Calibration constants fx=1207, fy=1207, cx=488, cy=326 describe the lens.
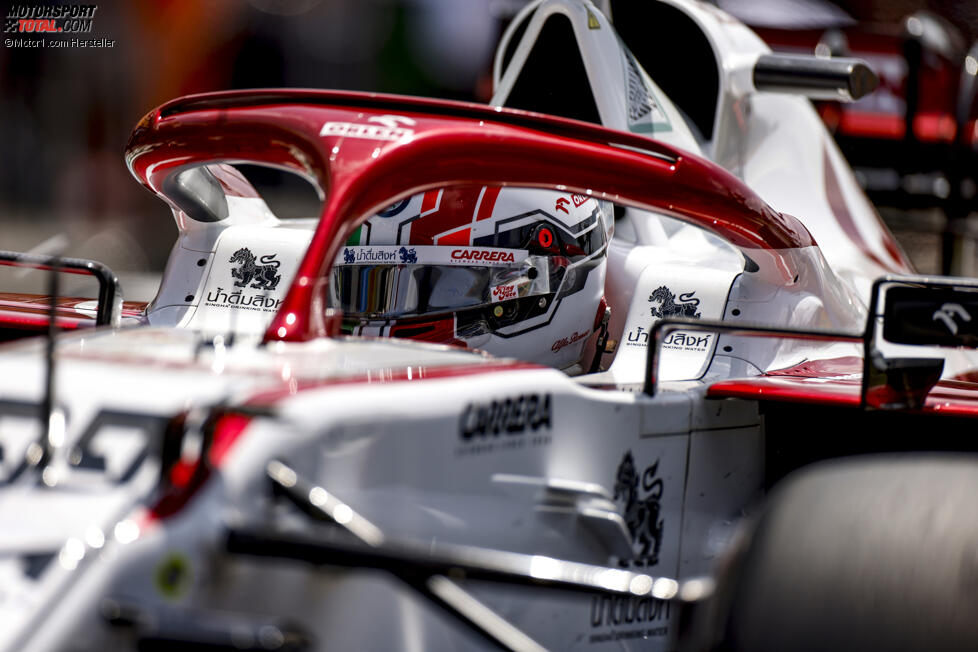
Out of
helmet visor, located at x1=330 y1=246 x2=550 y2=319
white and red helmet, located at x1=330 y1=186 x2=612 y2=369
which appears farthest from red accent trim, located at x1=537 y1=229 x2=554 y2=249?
helmet visor, located at x1=330 y1=246 x2=550 y2=319

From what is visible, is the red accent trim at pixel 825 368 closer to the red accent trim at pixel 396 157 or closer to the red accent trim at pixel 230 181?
the red accent trim at pixel 396 157

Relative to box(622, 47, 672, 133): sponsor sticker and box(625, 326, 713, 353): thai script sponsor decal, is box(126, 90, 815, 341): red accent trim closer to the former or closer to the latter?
box(625, 326, 713, 353): thai script sponsor decal

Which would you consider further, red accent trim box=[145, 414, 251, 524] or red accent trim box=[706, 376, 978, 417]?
red accent trim box=[706, 376, 978, 417]

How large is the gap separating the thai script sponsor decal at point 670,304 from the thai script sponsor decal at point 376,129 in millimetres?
1014

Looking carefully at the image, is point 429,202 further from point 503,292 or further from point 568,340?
point 568,340

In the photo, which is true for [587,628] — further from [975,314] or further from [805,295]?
[805,295]

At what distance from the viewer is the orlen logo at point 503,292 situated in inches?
105

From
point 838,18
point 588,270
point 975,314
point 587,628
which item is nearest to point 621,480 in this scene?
point 587,628

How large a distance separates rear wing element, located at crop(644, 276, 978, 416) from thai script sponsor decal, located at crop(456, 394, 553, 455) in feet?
1.23

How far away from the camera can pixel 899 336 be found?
82.1 inches

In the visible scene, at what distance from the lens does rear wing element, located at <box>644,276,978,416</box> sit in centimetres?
205

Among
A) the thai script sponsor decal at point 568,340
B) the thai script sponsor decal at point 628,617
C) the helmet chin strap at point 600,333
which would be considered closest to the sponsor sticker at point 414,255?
the thai script sponsor decal at point 568,340

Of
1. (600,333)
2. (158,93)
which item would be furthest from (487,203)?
(158,93)

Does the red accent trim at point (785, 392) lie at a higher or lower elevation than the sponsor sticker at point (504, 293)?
lower
